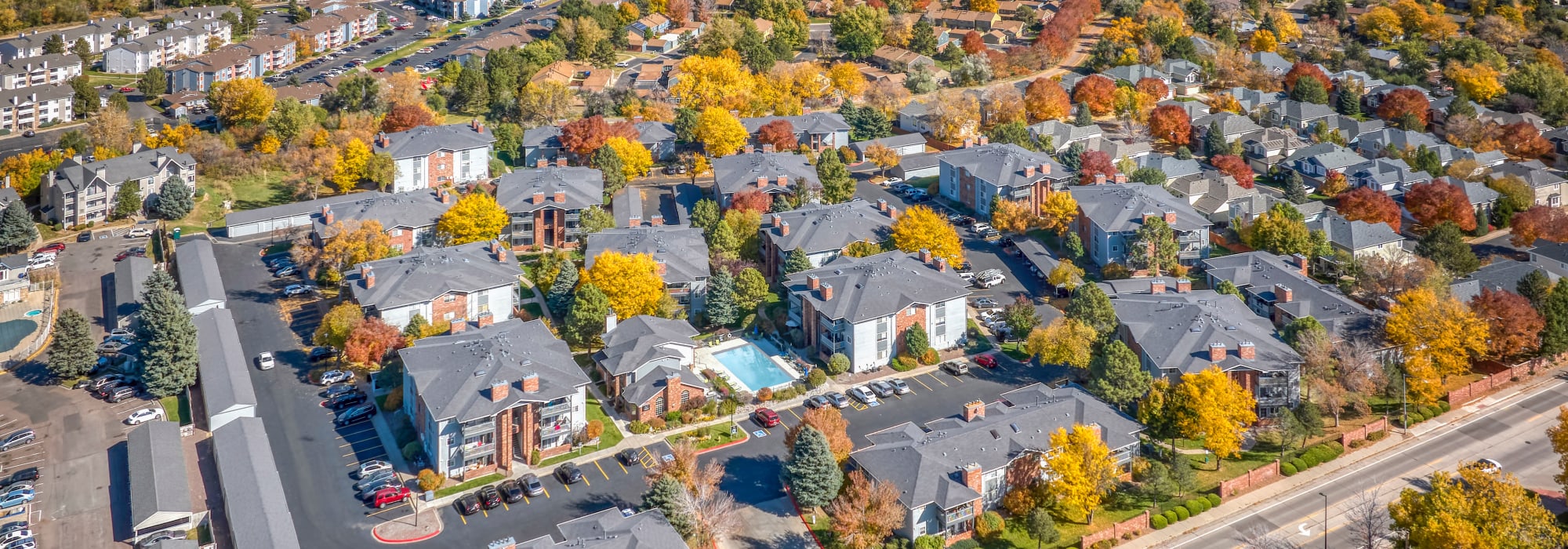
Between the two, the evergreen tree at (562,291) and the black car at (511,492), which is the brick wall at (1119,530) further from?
the evergreen tree at (562,291)

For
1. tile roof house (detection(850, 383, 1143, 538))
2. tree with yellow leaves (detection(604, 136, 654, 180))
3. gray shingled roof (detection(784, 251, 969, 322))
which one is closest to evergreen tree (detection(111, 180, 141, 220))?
tree with yellow leaves (detection(604, 136, 654, 180))

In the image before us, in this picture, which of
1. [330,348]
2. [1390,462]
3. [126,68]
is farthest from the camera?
[126,68]

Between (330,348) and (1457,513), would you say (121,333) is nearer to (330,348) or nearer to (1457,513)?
(330,348)

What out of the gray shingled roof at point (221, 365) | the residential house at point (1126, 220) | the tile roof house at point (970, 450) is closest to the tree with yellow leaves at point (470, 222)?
the gray shingled roof at point (221, 365)

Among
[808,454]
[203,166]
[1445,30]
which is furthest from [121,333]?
[1445,30]

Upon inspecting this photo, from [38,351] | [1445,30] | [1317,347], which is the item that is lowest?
[38,351]

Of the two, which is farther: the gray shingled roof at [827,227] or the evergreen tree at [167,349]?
the gray shingled roof at [827,227]

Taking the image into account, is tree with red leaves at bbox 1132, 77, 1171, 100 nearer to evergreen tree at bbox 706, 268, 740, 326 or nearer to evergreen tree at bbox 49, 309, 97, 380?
evergreen tree at bbox 706, 268, 740, 326
